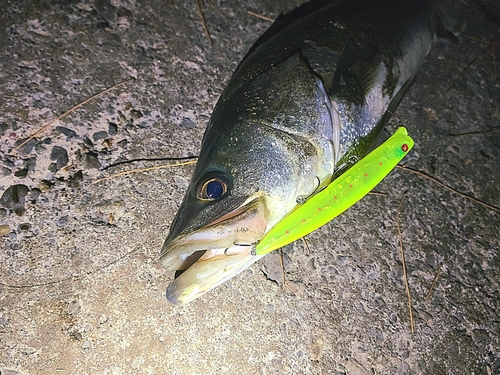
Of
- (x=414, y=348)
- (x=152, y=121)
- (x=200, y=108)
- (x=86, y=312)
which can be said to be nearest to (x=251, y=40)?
(x=200, y=108)

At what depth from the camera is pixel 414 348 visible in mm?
2414

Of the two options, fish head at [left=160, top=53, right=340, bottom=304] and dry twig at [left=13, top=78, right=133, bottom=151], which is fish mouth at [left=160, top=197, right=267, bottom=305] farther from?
dry twig at [left=13, top=78, right=133, bottom=151]

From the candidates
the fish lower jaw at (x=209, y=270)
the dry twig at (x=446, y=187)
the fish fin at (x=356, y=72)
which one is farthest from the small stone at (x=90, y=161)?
the dry twig at (x=446, y=187)

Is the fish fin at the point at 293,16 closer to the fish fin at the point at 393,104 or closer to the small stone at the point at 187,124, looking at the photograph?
the small stone at the point at 187,124

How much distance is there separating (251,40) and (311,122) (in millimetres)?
1092

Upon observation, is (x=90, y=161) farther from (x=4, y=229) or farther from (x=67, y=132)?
(x=4, y=229)

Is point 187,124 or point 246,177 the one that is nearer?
point 246,177

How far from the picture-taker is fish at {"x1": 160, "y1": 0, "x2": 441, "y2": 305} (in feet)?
5.72

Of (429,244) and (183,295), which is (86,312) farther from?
(429,244)

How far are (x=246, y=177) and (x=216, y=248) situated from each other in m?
0.36

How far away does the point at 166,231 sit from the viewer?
92.3 inches

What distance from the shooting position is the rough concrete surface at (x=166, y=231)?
2227mm

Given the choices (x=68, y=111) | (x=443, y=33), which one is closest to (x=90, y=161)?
(x=68, y=111)

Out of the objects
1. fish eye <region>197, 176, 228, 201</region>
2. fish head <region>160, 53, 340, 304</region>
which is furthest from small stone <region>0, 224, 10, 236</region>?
fish eye <region>197, 176, 228, 201</region>
